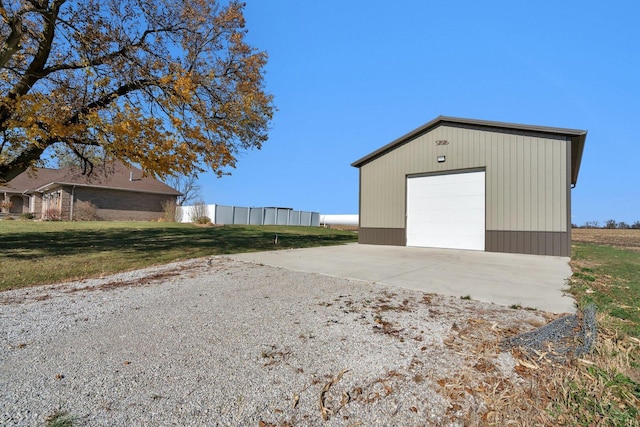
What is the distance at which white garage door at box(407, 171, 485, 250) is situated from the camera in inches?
456

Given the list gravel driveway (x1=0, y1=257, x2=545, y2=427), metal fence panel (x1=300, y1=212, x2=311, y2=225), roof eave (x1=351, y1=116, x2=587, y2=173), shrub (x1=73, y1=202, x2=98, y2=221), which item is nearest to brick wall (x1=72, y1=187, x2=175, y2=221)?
shrub (x1=73, y1=202, x2=98, y2=221)

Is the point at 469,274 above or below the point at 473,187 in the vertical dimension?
below

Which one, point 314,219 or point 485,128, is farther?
point 314,219

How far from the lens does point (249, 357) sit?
2.84m

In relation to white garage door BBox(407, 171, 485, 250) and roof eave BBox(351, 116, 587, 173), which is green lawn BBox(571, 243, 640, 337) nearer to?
white garage door BBox(407, 171, 485, 250)

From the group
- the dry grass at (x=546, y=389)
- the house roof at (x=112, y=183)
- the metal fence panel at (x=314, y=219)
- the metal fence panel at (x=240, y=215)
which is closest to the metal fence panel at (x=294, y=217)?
the metal fence panel at (x=314, y=219)

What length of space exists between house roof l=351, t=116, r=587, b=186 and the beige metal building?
3cm

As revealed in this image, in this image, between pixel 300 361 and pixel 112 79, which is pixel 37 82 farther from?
pixel 300 361

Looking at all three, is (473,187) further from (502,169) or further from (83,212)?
(83,212)

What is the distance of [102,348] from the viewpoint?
3004mm

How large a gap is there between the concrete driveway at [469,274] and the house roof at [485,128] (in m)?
3.81

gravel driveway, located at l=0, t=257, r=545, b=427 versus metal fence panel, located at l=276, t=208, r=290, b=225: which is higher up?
metal fence panel, located at l=276, t=208, r=290, b=225

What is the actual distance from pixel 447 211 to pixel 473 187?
127cm

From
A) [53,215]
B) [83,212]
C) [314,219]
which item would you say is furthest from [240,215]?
[53,215]
